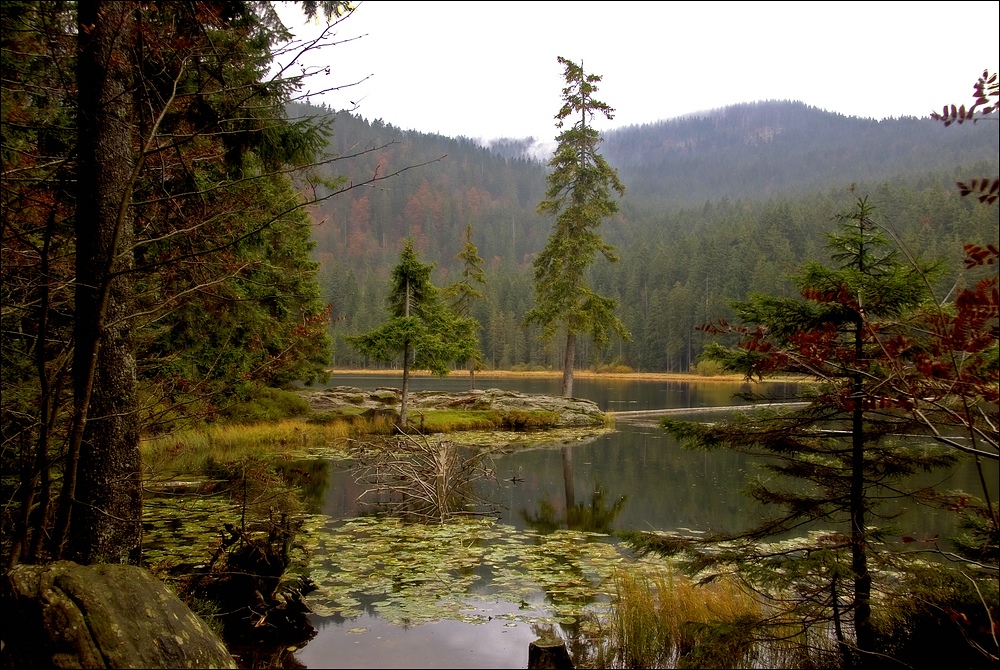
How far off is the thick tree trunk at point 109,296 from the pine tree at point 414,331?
1409cm

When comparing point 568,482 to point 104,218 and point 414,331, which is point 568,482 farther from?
point 104,218

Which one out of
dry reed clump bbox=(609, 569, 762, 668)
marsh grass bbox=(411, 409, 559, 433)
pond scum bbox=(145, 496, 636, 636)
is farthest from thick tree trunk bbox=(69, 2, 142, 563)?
marsh grass bbox=(411, 409, 559, 433)

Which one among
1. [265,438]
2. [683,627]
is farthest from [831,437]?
[265,438]

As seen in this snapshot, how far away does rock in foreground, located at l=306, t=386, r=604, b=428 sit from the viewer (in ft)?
75.3

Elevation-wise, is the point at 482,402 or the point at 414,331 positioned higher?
the point at 414,331

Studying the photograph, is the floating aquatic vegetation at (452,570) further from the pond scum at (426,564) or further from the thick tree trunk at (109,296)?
the thick tree trunk at (109,296)

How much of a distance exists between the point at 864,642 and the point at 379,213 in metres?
172

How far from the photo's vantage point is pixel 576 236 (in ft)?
93.0

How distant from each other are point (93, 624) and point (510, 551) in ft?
20.6

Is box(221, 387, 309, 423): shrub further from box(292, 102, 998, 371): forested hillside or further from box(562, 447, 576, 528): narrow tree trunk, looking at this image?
box(562, 447, 576, 528): narrow tree trunk

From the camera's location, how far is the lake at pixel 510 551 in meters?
→ 6.02

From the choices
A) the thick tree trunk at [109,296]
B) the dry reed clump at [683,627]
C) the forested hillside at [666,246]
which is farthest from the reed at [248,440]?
the dry reed clump at [683,627]

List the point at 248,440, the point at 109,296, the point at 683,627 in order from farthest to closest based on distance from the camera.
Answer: the point at 248,440 < the point at 683,627 < the point at 109,296

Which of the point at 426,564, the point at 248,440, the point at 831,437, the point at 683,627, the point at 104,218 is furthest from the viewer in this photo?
the point at 248,440
